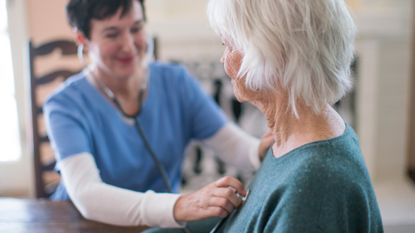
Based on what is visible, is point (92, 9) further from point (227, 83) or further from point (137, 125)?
point (227, 83)

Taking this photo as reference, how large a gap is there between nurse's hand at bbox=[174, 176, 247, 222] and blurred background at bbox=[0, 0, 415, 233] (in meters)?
1.56

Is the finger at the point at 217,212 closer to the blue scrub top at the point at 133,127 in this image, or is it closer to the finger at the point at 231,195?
the finger at the point at 231,195

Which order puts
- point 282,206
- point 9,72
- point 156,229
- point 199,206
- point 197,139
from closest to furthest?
point 282,206
point 199,206
point 156,229
point 197,139
point 9,72

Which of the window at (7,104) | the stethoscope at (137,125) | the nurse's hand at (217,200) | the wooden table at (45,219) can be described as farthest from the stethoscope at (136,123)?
the window at (7,104)

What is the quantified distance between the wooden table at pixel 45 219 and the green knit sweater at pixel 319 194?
0.43 metres

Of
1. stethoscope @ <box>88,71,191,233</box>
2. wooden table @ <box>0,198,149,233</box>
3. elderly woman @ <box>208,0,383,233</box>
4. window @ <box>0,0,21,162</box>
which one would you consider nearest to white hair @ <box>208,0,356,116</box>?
elderly woman @ <box>208,0,383,233</box>

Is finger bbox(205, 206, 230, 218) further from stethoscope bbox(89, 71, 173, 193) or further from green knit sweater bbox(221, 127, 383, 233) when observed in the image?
stethoscope bbox(89, 71, 173, 193)

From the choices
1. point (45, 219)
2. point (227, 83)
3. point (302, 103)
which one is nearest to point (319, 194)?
point (302, 103)

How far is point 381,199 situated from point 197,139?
4.68 feet

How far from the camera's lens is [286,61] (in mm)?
741

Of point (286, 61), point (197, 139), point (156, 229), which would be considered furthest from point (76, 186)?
point (286, 61)

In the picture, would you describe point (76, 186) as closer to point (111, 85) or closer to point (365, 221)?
point (111, 85)

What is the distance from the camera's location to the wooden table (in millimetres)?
1047

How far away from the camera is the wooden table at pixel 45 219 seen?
1047 mm
